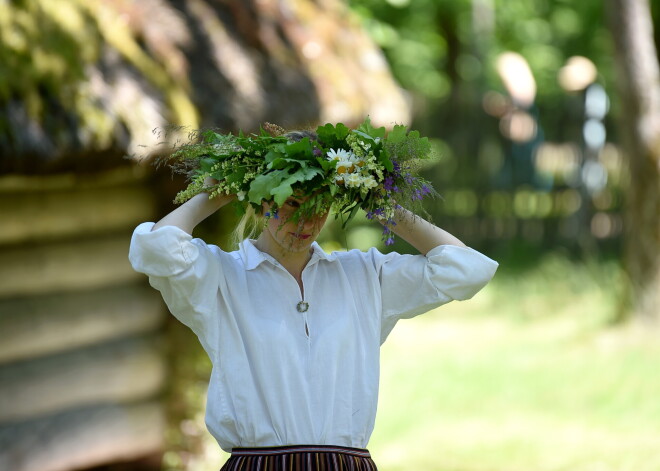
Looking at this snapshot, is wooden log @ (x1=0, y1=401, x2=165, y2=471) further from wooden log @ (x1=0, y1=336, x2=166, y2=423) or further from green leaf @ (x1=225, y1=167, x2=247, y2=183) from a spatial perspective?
green leaf @ (x1=225, y1=167, x2=247, y2=183)

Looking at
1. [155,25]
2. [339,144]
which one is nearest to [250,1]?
[155,25]

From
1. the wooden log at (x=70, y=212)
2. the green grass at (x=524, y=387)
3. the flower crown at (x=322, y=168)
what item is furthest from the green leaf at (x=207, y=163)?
the green grass at (x=524, y=387)

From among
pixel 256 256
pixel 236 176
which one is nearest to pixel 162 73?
pixel 256 256

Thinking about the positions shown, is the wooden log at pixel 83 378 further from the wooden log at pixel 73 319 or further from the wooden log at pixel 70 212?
the wooden log at pixel 70 212

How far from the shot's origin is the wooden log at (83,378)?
17.7 feet

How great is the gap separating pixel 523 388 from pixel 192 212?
6.16 m

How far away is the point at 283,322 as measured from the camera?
311 centimetres

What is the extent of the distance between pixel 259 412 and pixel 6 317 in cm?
271

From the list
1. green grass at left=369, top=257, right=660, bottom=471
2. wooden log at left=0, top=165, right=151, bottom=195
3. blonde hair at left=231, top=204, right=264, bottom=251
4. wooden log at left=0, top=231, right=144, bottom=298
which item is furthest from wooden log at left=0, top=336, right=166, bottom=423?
blonde hair at left=231, top=204, right=264, bottom=251

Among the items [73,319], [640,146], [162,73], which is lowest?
[73,319]

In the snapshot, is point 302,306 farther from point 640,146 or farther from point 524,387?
point 640,146

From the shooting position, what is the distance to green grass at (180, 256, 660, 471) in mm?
7207

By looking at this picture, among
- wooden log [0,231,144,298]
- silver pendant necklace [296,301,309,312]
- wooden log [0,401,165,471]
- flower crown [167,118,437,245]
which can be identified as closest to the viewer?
flower crown [167,118,437,245]

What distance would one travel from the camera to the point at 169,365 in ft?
21.5
